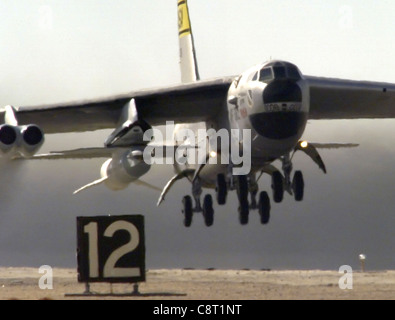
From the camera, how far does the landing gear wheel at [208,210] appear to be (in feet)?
135

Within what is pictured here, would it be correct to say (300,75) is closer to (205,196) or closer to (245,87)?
(245,87)

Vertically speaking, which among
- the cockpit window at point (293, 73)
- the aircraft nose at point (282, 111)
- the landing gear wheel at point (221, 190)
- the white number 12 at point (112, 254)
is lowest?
the white number 12 at point (112, 254)

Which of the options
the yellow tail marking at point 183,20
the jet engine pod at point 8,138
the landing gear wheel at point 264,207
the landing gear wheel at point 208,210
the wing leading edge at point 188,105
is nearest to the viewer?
the jet engine pod at point 8,138

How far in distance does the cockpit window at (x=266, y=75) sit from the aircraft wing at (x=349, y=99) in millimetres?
4277

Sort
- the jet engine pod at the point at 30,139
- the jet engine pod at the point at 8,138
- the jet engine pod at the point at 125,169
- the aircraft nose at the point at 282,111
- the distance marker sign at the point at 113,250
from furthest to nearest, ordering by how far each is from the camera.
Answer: the jet engine pod at the point at 125,169 → the jet engine pod at the point at 8,138 → the jet engine pod at the point at 30,139 → the aircraft nose at the point at 282,111 → the distance marker sign at the point at 113,250

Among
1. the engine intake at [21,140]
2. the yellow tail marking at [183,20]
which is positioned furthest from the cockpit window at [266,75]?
the yellow tail marking at [183,20]

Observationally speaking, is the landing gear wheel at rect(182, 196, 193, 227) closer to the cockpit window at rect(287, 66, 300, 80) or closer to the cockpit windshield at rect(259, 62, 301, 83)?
the cockpit windshield at rect(259, 62, 301, 83)

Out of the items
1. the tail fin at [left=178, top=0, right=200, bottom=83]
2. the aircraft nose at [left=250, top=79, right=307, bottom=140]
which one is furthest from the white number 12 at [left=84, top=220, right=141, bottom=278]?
the tail fin at [left=178, top=0, right=200, bottom=83]

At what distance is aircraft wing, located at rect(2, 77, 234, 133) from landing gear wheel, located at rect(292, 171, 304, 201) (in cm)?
404

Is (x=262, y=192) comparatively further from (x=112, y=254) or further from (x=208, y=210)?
(x=112, y=254)

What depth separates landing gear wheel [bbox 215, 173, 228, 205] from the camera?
39.7 metres

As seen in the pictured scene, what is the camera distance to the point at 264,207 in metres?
40.0

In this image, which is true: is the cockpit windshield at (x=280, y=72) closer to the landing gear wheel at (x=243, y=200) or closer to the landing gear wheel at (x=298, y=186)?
the landing gear wheel at (x=243, y=200)
